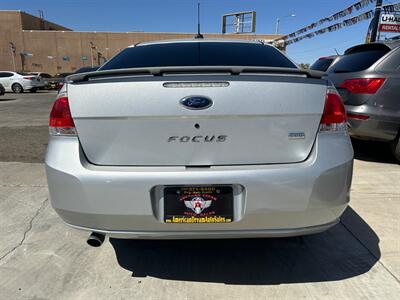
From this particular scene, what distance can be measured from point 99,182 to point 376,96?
3.94 metres

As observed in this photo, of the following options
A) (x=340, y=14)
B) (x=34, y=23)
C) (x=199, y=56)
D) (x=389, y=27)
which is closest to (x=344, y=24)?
(x=340, y=14)

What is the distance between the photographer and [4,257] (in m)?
2.52

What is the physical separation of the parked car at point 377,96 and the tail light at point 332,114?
276cm

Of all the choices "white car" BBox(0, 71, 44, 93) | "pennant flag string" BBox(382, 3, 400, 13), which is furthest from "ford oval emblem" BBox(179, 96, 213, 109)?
"white car" BBox(0, 71, 44, 93)

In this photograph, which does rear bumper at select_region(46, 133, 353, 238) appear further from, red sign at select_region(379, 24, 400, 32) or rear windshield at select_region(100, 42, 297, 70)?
red sign at select_region(379, 24, 400, 32)

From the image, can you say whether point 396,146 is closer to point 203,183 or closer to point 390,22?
point 203,183

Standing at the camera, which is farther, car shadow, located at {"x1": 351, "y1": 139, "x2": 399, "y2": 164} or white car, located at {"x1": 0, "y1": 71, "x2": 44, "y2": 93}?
white car, located at {"x1": 0, "y1": 71, "x2": 44, "y2": 93}

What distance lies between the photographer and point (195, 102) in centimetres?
183

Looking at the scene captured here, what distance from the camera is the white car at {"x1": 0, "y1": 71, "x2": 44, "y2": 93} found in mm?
22562

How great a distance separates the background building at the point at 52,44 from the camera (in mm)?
45250

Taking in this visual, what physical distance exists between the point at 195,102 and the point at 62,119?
79 cm

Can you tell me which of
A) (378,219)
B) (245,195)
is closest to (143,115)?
(245,195)

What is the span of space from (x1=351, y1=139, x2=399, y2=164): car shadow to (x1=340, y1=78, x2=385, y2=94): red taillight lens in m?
1.17

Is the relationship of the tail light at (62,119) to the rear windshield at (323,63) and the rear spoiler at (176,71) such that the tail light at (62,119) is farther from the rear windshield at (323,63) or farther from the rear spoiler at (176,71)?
the rear windshield at (323,63)
